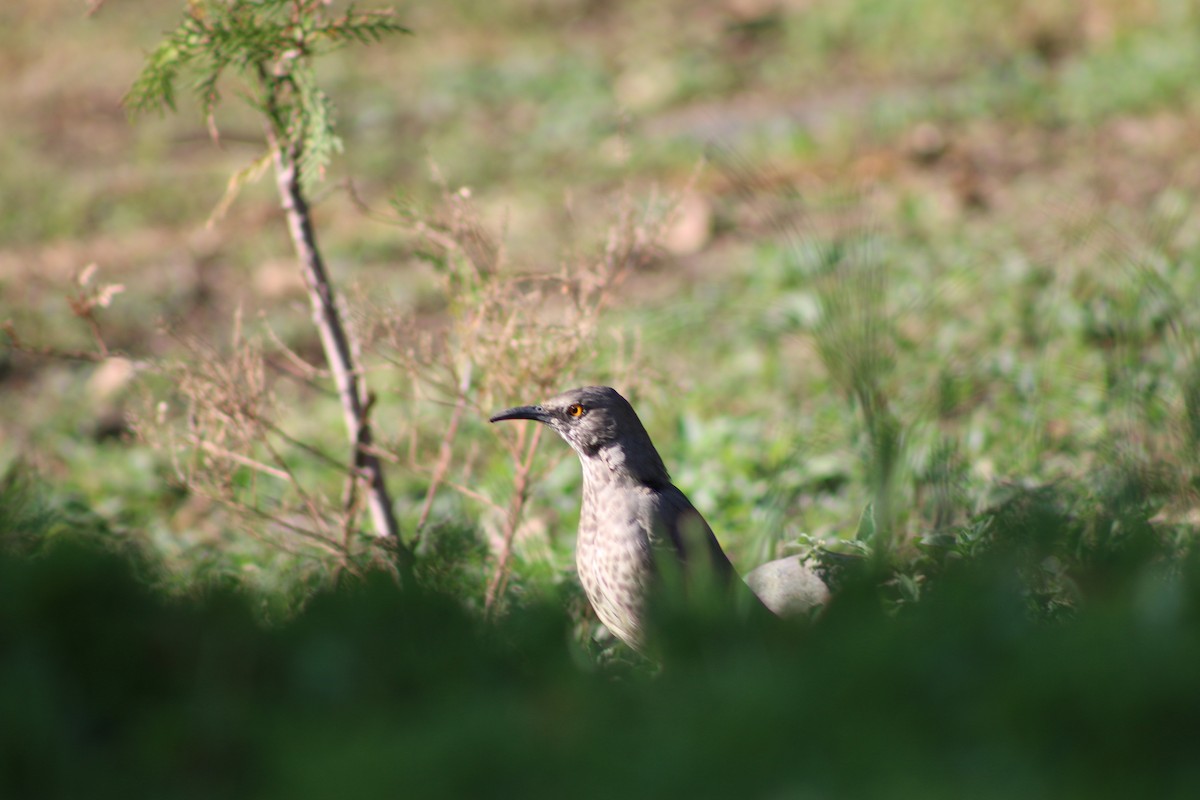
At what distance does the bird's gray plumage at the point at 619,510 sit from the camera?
3.78 metres

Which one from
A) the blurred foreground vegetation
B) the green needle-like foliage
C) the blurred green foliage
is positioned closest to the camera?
the blurred green foliage

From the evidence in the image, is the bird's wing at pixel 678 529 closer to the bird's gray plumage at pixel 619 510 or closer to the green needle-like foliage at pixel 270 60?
the bird's gray plumage at pixel 619 510

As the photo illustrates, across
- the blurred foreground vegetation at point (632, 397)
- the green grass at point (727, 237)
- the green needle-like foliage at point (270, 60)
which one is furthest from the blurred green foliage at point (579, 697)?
the green needle-like foliage at point (270, 60)

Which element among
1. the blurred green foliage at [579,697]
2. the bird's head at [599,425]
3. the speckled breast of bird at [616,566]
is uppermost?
the bird's head at [599,425]

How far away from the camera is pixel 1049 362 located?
629 centimetres

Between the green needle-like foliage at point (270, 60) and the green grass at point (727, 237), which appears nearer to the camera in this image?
the green needle-like foliage at point (270, 60)

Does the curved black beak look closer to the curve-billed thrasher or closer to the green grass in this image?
the curve-billed thrasher

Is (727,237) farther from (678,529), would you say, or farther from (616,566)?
(616,566)

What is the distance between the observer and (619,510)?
399cm

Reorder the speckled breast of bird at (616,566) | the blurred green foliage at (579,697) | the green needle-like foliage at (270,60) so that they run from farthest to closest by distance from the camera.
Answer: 1. the green needle-like foliage at (270,60)
2. the speckled breast of bird at (616,566)
3. the blurred green foliage at (579,697)

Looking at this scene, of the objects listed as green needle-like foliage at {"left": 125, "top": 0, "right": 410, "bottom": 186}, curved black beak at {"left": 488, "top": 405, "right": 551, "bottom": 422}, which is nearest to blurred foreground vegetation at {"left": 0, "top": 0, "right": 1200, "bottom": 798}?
green needle-like foliage at {"left": 125, "top": 0, "right": 410, "bottom": 186}

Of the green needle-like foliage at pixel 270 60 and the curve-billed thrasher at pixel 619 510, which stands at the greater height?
the green needle-like foliage at pixel 270 60

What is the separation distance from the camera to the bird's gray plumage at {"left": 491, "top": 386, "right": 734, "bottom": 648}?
3779 mm

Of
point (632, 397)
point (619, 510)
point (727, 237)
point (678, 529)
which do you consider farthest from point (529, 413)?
point (727, 237)
